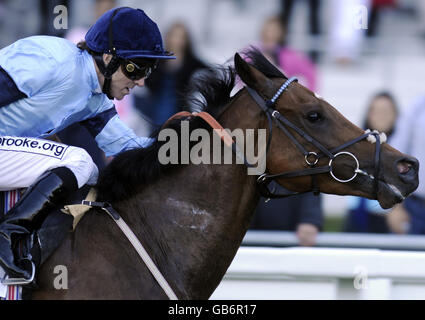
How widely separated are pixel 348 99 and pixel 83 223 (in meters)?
4.56

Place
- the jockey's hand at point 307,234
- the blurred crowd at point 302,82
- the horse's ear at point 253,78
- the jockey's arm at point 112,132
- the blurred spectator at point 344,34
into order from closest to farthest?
the horse's ear at point 253,78 < the jockey's arm at point 112,132 < the jockey's hand at point 307,234 < the blurred crowd at point 302,82 < the blurred spectator at point 344,34

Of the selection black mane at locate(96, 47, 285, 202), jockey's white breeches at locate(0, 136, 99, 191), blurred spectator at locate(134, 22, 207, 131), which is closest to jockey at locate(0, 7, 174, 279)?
jockey's white breeches at locate(0, 136, 99, 191)

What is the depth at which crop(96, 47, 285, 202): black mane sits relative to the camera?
355 cm

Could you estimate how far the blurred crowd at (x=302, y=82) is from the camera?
5402mm

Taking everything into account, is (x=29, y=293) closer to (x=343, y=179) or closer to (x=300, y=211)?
(x=343, y=179)

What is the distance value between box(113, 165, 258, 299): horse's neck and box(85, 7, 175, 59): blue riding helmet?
0.59 m

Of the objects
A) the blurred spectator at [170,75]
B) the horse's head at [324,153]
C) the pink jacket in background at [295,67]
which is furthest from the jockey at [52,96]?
the pink jacket in background at [295,67]

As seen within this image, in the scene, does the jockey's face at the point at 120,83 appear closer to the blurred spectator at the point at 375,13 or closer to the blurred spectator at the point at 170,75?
the blurred spectator at the point at 170,75

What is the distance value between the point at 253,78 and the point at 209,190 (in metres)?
0.55

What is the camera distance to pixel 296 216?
5.45 m

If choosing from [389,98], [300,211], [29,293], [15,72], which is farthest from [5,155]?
[389,98]

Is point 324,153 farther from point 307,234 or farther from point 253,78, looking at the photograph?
point 307,234

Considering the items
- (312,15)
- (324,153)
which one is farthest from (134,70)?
(312,15)

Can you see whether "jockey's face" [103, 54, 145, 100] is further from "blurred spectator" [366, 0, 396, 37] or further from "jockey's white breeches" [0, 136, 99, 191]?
"blurred spectator" [366, 0, 396, 37]
